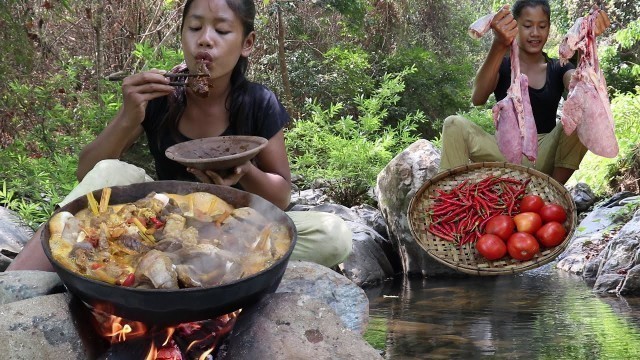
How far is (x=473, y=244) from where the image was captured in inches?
188

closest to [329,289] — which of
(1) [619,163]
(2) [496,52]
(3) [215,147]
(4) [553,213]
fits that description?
(3) [215,147]

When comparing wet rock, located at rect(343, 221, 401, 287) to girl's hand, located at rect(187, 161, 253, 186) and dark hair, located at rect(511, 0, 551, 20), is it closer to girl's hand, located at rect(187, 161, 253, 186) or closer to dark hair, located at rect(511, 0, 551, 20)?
dark hair, located at rect(511, 0, 551, 20)

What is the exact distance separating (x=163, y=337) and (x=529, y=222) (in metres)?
2.55

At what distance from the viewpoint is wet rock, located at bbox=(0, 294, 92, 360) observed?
251cm

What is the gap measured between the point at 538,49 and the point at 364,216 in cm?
305

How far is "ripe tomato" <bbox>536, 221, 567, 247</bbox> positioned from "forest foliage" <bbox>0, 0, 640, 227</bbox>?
6.60 ft

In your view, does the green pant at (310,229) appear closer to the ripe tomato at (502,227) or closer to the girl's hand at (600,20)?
the ripe tomato at (502,227)

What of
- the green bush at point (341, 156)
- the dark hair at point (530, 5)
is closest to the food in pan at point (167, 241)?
the dark hair at point (530, 5)

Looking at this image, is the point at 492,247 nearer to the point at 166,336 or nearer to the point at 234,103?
the point at 234,103

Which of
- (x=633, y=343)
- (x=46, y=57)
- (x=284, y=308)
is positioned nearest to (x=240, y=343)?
(x=284, y=308)

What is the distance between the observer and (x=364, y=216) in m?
8.02

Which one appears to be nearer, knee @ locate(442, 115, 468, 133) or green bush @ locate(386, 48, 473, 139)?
knee @ locate(442, 115, 468, 133)

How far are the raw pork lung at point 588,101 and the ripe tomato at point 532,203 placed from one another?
443mm

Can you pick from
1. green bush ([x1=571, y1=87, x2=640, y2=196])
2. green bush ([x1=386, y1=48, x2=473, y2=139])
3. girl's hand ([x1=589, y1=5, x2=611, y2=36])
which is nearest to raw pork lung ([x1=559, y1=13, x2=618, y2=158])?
girl's hand ([x1=589, y1=5, x2=611, y2=36])
